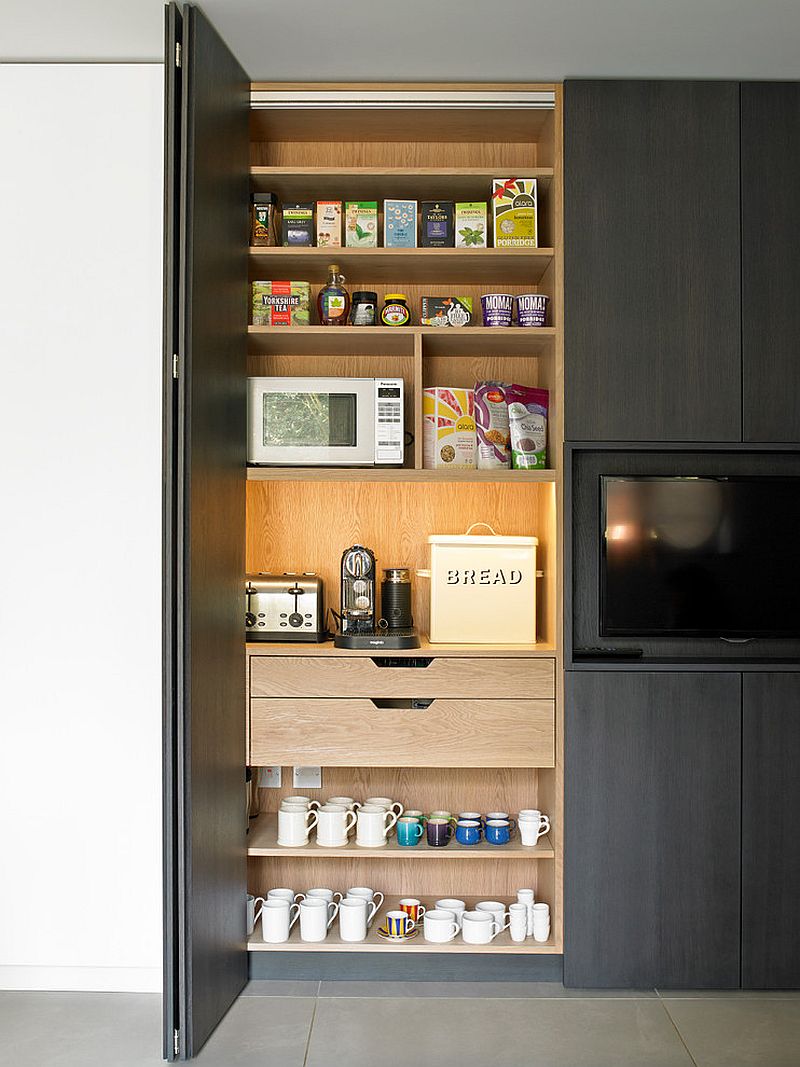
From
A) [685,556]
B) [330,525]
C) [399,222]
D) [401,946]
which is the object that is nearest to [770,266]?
[685,556]

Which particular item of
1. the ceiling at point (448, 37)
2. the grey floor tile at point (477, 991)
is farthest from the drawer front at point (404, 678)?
the ceiling at point (448, 37)

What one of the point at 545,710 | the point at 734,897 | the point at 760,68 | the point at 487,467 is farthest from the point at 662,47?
the point at 734,897

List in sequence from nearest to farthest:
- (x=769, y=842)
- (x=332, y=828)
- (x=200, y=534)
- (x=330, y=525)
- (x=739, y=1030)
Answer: (x=200, y=534)
(x=739, y=1030)
(x=769, y=842)
(x=332, y=828)
(x=330, y=525)

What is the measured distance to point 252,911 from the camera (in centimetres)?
296

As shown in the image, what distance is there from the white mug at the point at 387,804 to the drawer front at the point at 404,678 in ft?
1.38

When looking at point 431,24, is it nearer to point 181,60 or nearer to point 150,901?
point 181,60

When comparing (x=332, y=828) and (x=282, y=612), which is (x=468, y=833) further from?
(x=282, y=612)

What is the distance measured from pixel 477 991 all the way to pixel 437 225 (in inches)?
88.9

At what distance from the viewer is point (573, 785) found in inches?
112

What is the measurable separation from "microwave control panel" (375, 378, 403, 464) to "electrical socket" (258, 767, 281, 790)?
1063mm

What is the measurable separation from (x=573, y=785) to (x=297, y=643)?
908 millimetres

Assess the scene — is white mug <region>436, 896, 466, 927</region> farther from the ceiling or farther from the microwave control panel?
the ceiling

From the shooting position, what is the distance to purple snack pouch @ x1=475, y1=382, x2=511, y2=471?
298 centimetres

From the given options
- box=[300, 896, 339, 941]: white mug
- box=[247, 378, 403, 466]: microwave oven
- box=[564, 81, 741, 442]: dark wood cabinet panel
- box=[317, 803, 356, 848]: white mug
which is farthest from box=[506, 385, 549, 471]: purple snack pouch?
box=[300, 896, 339, 941]: white mug
